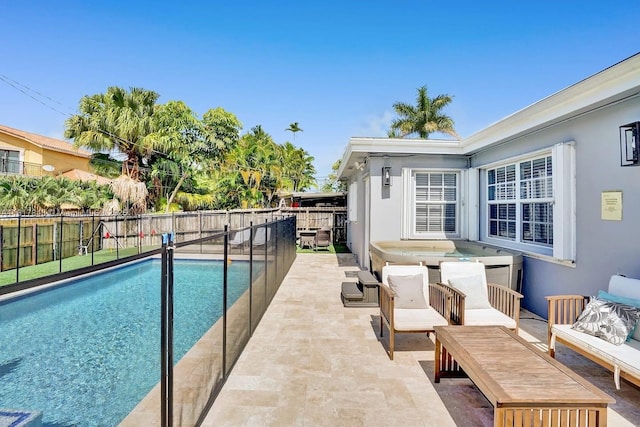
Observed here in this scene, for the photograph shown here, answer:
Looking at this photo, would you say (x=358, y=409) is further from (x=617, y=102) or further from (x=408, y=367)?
(x=617, y=102)

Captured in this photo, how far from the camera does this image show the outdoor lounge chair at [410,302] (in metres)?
4.19

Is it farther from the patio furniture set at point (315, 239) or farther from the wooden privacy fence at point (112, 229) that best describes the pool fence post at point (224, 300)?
the patio furniture set at point (315, 239)

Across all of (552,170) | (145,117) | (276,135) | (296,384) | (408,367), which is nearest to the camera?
(296,384)

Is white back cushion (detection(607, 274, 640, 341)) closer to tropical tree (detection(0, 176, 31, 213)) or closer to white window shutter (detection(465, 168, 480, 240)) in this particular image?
white window shutter (detection(465, 168, 480, 240))

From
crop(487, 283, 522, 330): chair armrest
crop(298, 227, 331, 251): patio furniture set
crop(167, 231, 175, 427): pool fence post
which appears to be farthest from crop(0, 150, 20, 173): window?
crop(487, 283, 522, 330): chair armrest

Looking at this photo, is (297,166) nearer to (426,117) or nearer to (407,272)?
(426,117)

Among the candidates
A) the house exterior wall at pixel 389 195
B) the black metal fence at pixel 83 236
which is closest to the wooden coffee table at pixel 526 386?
the house exterior wall at pixel 389 195

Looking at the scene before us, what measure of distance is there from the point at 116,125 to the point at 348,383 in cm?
1873

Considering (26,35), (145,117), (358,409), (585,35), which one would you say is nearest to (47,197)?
(145,117)

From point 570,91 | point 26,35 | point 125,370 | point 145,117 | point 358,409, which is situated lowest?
point 358,409

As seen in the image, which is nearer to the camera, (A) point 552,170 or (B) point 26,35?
(A) point 552,170

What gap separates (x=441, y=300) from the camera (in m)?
4.74

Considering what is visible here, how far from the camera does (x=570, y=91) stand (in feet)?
15.3

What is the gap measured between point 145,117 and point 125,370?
61.5 ft
